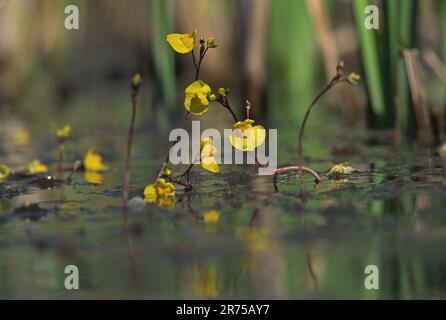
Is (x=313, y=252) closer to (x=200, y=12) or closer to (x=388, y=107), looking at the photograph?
(x=388, y=107)

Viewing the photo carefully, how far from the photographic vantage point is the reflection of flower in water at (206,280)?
A: 239 cm

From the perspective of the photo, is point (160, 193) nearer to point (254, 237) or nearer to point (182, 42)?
point (182, 42)

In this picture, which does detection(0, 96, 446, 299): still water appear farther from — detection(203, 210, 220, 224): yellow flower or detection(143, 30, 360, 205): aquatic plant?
detection(143, 30, 360, 205): aquatic plant

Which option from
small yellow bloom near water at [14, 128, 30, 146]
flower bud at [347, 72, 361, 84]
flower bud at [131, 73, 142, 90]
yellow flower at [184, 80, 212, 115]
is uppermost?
small yellow bloom near water at [14, 128, 30, 146]

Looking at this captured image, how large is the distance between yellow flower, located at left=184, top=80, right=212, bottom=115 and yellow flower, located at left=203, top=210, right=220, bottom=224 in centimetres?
42

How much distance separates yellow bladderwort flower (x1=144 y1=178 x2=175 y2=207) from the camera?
11.4ft

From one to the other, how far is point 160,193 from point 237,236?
2.21ft

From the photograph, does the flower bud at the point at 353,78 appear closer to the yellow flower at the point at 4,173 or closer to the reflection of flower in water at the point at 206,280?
the reflection of flower in water at the point at 206,280

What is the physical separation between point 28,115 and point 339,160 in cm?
394

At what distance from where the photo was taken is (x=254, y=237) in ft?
9.52

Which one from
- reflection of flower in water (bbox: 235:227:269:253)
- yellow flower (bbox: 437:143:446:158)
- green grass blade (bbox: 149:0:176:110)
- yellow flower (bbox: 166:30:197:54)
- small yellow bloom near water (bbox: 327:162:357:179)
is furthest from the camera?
green grass blade (bbox: 149:0:176:110)

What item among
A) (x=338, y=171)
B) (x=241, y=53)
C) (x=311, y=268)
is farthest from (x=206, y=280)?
(x=241, y=53)

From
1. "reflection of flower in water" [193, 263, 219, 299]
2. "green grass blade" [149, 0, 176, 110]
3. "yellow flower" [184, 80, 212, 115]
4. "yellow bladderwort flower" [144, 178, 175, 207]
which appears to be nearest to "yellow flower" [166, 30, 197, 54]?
"yellow flower" [184, 80, 212, 115]
